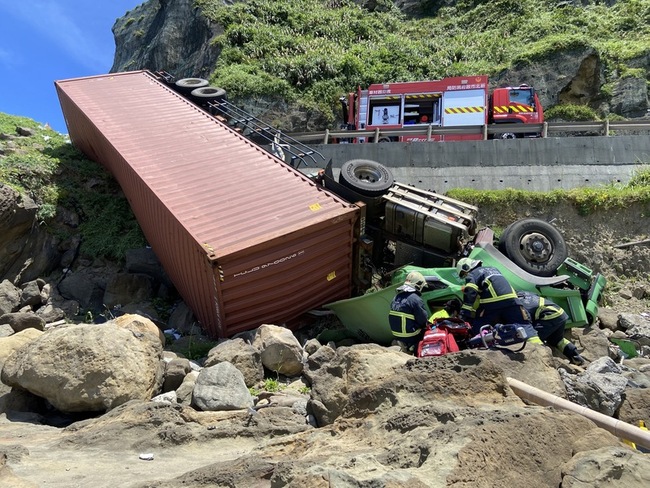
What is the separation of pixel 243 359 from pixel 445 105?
1091cm

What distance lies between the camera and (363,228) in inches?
278

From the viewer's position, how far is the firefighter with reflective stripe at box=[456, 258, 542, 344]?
4824 mm

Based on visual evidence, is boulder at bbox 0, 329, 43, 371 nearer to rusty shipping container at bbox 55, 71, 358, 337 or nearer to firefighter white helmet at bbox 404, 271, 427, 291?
rusty shipping container at bbox 55, 71, 358, 337

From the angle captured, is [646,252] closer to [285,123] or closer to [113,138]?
[113,138]

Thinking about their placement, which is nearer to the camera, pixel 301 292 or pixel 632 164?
pixel 301 292

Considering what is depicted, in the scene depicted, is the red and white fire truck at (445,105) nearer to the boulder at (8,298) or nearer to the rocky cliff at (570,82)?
the rocky cliff at (570,82)

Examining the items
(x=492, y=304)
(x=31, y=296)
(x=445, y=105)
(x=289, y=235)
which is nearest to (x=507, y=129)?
(x=445, y=105)

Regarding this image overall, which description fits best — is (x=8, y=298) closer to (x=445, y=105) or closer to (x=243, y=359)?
(x=243, y=359)

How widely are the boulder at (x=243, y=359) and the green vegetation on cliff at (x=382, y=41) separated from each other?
15.4 meters

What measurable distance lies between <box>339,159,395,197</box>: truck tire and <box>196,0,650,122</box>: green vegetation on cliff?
1212 centimetres

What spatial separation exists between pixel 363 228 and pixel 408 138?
19.8 ft

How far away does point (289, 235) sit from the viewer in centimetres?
618

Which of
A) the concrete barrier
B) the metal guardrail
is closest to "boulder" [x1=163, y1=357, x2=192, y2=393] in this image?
the concrete barrier

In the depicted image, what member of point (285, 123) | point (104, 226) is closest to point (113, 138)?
point (104, 226)
